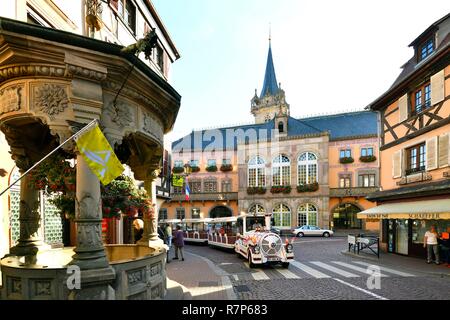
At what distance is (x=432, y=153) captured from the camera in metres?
13.3

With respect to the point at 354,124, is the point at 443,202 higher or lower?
lower

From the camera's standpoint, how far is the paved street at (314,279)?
26.0 feet

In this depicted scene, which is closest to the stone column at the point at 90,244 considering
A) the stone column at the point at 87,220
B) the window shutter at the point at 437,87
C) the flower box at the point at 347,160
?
the stone column at the point at 87,220

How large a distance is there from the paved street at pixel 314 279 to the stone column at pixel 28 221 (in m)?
3.98

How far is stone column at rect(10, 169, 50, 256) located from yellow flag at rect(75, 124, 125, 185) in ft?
7.39

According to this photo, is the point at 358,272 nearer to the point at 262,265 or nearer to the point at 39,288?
the point at 262,265

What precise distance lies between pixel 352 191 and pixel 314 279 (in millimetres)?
25721

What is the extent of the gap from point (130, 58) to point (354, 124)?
1445 inches

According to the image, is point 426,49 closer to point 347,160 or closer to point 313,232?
point 347,160

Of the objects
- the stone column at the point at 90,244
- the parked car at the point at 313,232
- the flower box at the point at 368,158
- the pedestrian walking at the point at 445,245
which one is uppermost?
the flower box at the point at 368,158

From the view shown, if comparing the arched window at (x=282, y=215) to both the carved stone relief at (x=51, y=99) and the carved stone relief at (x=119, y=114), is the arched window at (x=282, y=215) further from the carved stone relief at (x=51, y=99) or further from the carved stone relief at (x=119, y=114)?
the carved stone relief at (x=51, y=99)

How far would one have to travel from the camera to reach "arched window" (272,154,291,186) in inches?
1390

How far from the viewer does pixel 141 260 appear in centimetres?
522
